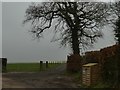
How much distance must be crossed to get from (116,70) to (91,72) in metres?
2.84

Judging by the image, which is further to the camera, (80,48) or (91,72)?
(80,48)

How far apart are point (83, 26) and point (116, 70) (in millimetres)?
22475

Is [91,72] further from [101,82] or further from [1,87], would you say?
[1,87]

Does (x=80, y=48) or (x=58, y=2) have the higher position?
(x=58, y=2)

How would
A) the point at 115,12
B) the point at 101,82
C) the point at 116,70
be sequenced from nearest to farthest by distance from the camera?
1. the point at 116,70
2. the point at 101,82
3. the point at 115,12

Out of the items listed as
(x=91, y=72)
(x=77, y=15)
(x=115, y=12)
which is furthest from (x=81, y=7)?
(x=91, y=72)

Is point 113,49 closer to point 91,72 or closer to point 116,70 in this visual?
point 116,70

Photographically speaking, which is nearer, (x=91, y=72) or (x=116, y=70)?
(x=116, y=70)

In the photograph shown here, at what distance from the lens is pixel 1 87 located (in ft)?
56.5

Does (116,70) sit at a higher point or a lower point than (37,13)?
lower

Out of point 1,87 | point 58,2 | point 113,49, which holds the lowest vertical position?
point 1,87

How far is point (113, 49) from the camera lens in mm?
17844

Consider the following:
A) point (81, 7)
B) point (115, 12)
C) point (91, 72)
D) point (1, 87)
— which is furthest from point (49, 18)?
point (1, 87)

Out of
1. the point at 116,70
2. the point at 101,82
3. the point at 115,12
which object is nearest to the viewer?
the point at 116,70
